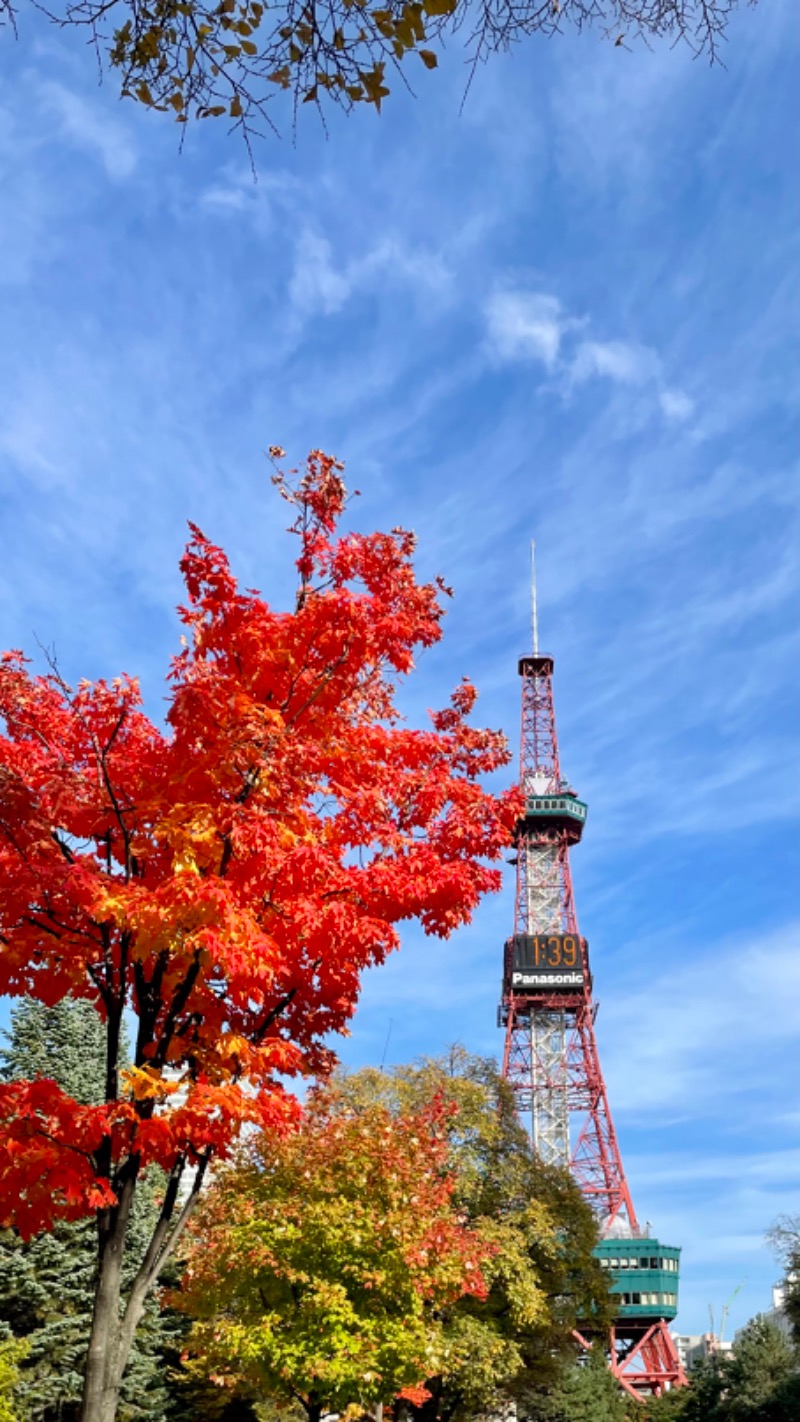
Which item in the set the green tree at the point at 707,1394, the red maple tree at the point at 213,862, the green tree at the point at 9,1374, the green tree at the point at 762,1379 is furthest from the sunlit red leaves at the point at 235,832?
the green tree at the point at 707,1394

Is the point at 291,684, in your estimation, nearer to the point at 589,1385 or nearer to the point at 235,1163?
the point at 235,1163

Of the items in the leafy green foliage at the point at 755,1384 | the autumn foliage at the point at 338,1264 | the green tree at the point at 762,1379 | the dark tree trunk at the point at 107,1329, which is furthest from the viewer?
the leafy green foliage at the point at 755,1384

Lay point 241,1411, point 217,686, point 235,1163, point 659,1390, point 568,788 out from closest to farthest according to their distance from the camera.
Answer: point 217,686, point 235,1163, point 241,1411, point 659,1390, point 568,788

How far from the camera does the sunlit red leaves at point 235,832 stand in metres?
7.09

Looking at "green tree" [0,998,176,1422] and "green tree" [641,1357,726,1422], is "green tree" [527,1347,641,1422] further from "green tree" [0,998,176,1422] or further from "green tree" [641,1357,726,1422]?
"green tree" [0,998,176,1422]

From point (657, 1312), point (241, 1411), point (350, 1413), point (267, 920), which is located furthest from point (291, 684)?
point (657, 1312)

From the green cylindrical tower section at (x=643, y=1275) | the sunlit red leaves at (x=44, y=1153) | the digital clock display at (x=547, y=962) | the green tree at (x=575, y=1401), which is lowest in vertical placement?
the green tree at (x=575, y=1401)

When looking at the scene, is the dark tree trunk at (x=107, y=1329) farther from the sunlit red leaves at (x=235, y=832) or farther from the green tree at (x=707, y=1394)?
the green tree at (x=707, y=1394)

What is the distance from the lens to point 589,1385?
3631 cm

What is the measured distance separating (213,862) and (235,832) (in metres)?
0.54

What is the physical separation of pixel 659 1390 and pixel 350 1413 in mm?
59568

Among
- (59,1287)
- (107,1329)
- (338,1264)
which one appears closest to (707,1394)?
(59,1287)

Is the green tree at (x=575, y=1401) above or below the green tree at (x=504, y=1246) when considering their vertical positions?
below

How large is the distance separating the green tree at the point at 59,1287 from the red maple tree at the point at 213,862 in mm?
15546
